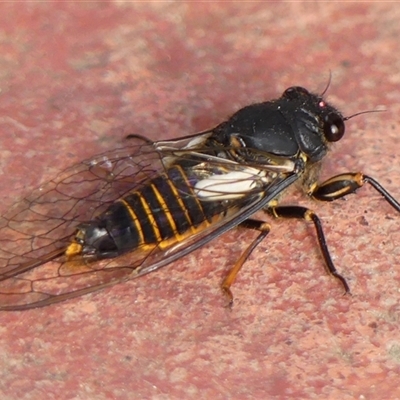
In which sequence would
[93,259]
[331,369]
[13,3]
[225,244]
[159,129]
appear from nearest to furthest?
1. [331,369]
2. [93,259]
3. [225,244]
4. [159,129]
5. [13,3]

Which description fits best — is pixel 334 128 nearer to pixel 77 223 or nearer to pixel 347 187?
pixel 347 187

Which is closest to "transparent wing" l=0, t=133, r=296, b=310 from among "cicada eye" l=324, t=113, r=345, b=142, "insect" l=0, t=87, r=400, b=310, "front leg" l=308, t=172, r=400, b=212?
"insect" l=0, t=87, r=400, b=310

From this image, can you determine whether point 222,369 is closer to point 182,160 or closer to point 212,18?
point 182,160

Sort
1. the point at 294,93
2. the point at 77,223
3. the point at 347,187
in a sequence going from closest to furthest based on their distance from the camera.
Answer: the point at 77,223 → the point at 347,187 → the point at 294,93

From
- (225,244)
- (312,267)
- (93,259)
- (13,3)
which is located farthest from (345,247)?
(13,3)

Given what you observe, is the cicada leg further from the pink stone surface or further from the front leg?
the front leg

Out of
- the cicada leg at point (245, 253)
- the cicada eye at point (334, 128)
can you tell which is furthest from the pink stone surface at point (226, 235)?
the cicada eye at point (334, 128)

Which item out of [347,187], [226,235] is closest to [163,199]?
[226,235]
